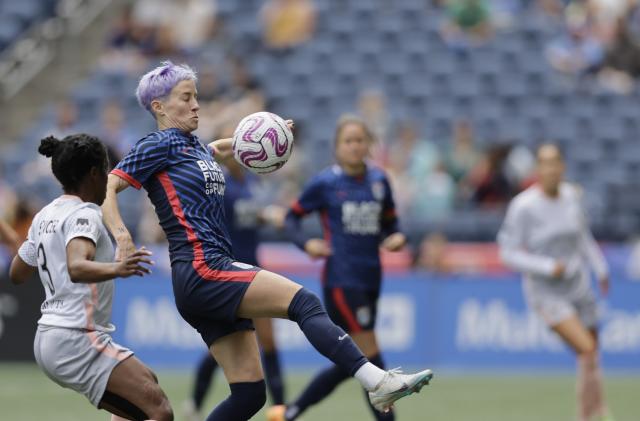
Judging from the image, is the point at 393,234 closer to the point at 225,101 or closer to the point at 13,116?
the point at 225,101

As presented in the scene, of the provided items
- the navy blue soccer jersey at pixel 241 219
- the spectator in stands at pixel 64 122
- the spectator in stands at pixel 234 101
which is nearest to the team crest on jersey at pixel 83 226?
the navy blue soccer jersey at pixel 241 219

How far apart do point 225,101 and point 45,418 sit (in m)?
7.70

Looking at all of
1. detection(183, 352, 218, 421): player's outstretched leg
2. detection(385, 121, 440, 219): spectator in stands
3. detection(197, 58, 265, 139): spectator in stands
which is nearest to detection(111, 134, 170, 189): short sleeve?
Result: detection(183, 352, 218, 421): player's outstretched leg

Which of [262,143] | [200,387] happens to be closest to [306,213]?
[200,387]

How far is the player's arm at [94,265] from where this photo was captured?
6113mm

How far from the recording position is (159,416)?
6578mm

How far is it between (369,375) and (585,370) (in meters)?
4.28

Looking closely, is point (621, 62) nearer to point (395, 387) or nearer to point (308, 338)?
point (308, 338)

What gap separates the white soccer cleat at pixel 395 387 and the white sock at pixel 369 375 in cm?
2

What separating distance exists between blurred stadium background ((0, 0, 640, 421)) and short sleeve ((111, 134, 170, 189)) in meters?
6.60

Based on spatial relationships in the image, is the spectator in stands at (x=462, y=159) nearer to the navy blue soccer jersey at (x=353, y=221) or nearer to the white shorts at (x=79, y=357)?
the navy blue soccer jersey at (x=353, y=221)

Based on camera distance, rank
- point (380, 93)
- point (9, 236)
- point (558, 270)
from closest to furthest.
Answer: point (9, 236) < point (558, 270) < point (380, 93)

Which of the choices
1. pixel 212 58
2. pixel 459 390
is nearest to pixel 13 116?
pixel 212 58

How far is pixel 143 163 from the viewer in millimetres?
6660
